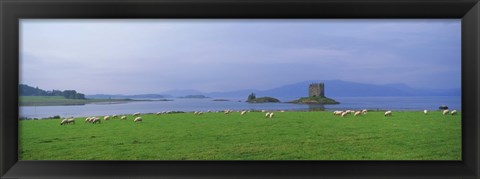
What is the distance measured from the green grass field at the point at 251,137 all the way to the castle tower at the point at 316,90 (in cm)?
11

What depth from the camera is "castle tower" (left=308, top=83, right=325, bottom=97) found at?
6.01 ft

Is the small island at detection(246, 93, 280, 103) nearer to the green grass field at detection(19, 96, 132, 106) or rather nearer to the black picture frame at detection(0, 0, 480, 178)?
the black picture frame at detection(0, 0, 480, 178)

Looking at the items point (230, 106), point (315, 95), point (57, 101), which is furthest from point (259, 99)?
point (57, 101)

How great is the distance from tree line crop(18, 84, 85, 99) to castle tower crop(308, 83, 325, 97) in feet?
3.52

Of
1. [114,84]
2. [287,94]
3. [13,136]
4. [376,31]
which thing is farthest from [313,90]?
[13,136]

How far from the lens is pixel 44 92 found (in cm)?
168

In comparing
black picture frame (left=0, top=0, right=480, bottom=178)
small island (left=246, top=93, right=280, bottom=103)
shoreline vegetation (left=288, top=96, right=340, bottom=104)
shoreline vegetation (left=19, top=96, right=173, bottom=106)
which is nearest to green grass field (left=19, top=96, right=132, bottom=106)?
shoreline vegetation (left=19, top=96, right=173, bottom=106)

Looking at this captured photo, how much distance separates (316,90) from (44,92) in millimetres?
1239

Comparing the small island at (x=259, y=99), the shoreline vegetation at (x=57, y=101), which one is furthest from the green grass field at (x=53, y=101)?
the small island at (x=259, y=99)

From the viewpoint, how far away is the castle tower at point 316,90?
183 cm

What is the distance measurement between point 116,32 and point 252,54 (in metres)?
0.65

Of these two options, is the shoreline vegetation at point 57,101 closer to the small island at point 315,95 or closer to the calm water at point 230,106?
the calm water at point 230,106

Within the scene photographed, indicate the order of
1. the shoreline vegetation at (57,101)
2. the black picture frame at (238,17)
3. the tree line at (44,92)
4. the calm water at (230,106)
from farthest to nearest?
the calm water at (230,106)
the shoreline vegetation at (57,101)
the tree line at (44,92)
the black picture frame at (238,17)

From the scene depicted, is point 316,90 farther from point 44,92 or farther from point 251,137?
point 44,92
